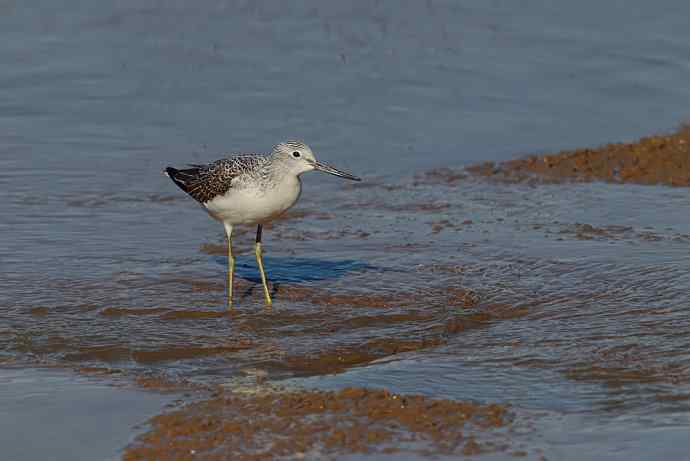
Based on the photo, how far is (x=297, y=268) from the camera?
9.61 m

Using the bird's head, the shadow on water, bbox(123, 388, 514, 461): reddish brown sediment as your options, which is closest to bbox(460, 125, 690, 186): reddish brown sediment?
the shadow on water

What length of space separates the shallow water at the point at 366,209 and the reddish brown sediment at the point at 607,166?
0.26m

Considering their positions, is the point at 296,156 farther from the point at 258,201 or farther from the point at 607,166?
the point at 607,166

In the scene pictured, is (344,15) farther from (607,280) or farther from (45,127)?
(607,280)

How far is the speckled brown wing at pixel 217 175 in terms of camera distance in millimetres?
8805

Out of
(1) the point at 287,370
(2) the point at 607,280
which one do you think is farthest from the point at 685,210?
(1) the point at 287,370

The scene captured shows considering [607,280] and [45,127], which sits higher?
[45,127]

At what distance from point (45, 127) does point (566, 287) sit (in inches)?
255

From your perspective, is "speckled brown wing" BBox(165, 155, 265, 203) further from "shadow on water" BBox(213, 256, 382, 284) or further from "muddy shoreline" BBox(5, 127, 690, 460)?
"shadow on water" BBox(213, 256, 382, 284)

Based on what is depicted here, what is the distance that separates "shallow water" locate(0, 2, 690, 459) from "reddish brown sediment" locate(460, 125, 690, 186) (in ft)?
0.86

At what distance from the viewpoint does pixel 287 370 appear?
7.22m

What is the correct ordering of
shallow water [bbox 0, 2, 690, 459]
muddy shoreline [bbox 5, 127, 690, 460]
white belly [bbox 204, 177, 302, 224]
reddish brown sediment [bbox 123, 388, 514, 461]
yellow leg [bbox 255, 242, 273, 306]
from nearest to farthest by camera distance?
reddish brown sediment [bbox 123, 388, 514, 461]
muddy shoreline [bbox 5, 127, 690, 460]
shallow water [bbox 0, 2, 690, 459]
white belly [bbox 204, 177, 302, 224]
yellow leg [bbox 255, 242, 273, 306]

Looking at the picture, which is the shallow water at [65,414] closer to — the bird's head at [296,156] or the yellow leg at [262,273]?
the yellow leg at [262,273]

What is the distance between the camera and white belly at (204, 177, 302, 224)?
28.3ft
